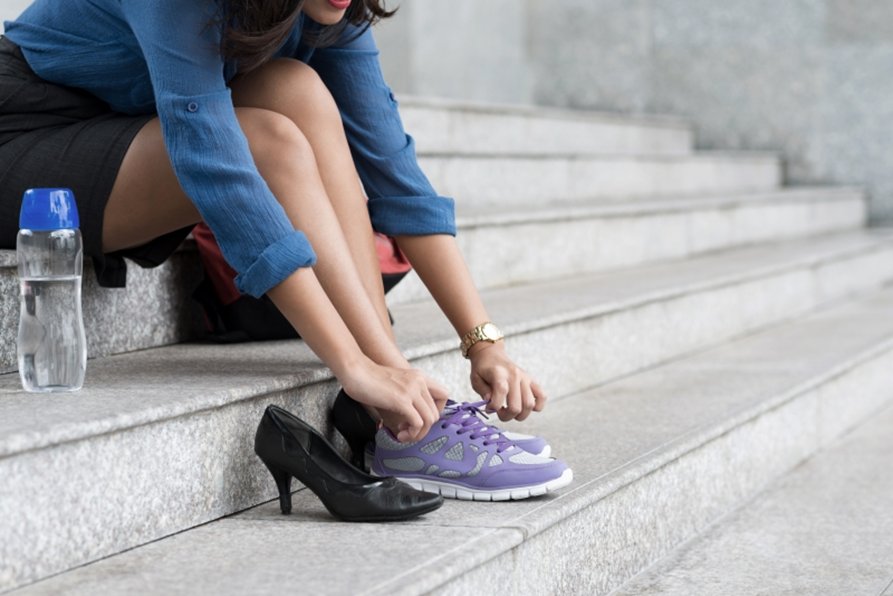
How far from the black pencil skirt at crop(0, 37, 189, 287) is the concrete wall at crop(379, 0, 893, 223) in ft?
13.3

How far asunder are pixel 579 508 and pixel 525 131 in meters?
2.68

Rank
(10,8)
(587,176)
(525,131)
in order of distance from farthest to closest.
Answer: (525,131), (587,176), (10,8)

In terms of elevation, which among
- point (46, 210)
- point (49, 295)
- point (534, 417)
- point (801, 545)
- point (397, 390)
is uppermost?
point (46, 210)

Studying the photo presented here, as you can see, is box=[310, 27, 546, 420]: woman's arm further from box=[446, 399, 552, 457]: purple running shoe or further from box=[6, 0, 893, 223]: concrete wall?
box=[6, 0, 893, 223]: concrete wall

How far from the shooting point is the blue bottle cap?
4.90ft

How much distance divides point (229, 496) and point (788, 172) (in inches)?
190

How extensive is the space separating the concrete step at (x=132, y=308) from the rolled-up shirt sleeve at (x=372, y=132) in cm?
37

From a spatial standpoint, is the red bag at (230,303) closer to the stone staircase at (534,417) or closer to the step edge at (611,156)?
the stone staircase at (534,417)

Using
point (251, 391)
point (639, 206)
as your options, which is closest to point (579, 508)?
point (251, 391)

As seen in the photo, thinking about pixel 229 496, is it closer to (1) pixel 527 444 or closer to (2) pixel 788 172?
(1) pixel 527 444

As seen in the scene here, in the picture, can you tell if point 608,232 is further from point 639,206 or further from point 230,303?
point 230,303

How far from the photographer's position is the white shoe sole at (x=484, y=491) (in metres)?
1.57

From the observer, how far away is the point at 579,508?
5.26 ft

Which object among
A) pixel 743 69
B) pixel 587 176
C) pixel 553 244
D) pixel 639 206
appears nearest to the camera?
pixel 553 244
